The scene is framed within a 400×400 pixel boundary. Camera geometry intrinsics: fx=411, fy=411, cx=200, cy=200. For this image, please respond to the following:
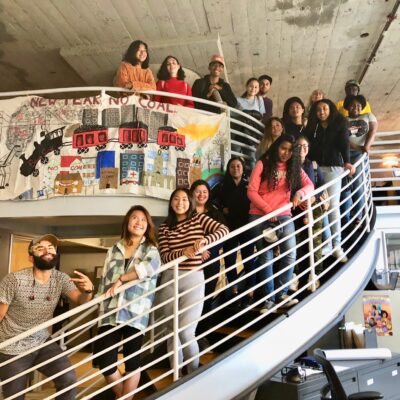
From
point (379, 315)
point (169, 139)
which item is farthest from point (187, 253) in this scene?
point (379, 315)

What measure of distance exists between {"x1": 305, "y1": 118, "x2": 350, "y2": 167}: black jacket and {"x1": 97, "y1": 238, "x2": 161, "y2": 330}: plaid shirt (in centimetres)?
208

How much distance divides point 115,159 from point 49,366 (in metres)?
2.08

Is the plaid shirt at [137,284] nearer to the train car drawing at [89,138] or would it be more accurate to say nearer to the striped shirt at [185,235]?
the striped shirt at [185,235]

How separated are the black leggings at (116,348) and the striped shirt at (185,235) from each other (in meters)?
0.53

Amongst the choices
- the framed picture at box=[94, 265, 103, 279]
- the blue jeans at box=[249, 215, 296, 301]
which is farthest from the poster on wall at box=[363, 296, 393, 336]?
the framed picture at box=[94, 265, 103, 279]

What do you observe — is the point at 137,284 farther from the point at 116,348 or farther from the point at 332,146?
the point at 332,146

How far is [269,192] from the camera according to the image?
3.29 m

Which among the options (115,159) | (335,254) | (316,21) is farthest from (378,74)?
(115,159)

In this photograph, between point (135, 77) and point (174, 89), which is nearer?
point (135, 77)

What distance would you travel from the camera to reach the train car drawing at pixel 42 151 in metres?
3.99

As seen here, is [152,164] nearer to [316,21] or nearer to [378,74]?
[316,21]

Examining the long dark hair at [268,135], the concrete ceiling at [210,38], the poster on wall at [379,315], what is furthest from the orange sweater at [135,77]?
the poster on wall at [379,315]

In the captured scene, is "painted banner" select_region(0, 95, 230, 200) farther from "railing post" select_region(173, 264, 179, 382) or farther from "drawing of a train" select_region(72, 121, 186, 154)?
"railing post" select_region(173, 264, 179, 382)

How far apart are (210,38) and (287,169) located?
9.36 ft
